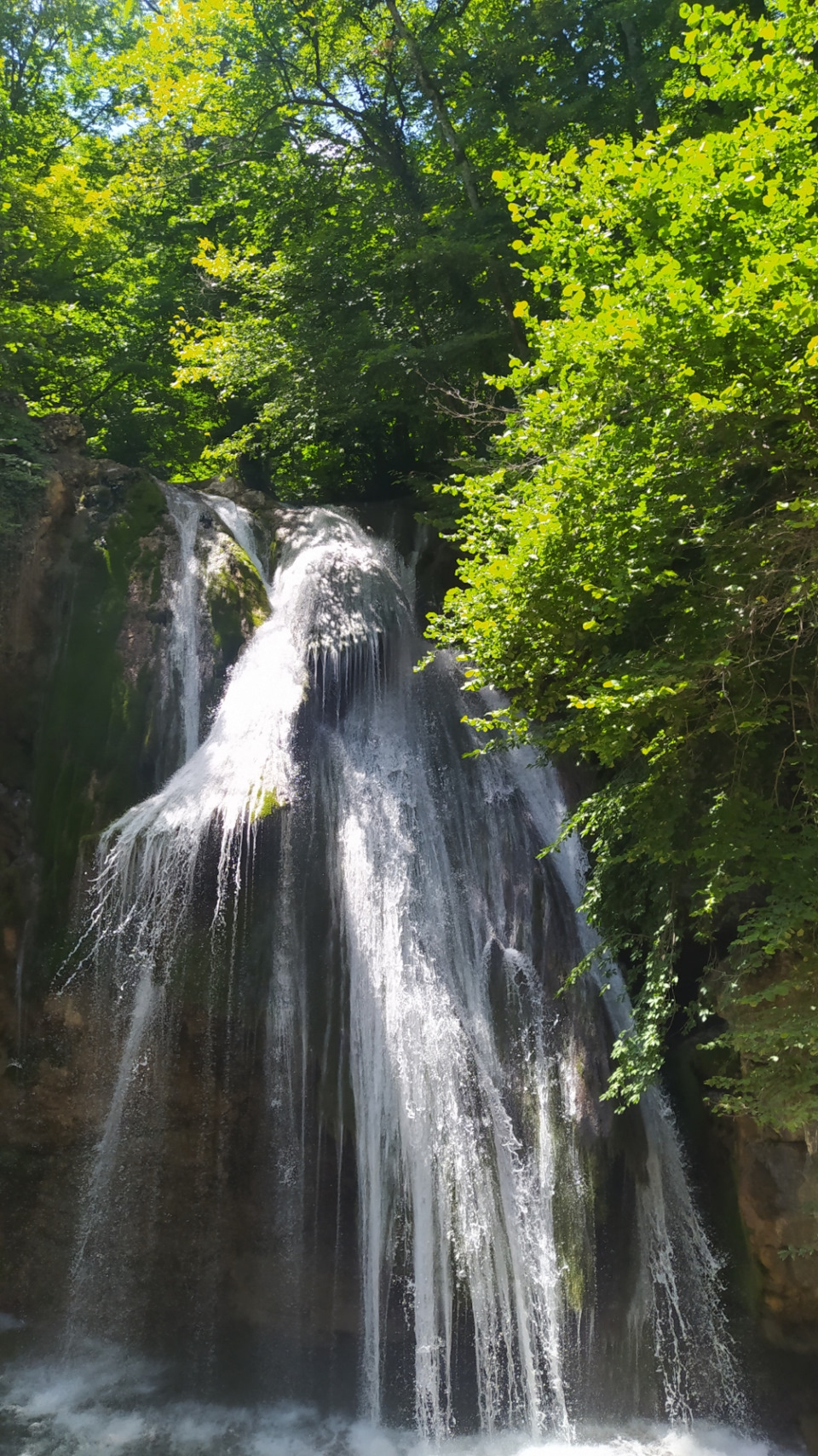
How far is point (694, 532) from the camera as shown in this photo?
5.77m

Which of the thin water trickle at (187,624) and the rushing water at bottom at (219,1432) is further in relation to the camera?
the thin water trickle at (187,624)

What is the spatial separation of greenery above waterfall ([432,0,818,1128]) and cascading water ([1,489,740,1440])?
1.09 meters

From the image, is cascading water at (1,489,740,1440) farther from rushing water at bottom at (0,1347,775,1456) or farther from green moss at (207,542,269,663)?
green moss at (207,542,269,663)

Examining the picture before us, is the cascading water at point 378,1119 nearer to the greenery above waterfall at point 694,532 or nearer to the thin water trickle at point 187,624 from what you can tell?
the thin water trickle at point 187,624

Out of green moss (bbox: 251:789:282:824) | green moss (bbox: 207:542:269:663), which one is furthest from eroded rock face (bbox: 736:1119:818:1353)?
green moss (bbox: 207:542:269:663)

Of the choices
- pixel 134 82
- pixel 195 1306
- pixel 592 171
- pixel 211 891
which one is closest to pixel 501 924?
pixel 211 891

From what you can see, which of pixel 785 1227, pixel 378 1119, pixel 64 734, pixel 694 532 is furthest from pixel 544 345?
pixel 785 1227

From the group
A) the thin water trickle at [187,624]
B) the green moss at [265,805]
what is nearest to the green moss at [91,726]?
the thin water trickle at [187,624]

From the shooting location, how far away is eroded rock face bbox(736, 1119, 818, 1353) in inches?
261

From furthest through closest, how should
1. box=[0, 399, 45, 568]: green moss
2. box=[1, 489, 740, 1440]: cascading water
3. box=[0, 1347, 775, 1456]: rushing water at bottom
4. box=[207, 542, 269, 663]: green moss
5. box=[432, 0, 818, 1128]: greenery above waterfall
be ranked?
box=[207, 542, 269, 663]: green moss
box=[0, 399, 45, 568]: green moss
box=[1, 489, 740, 1440]: cascading water
box=[0, 1347, 775, 1456]: rushing water at bottom
box=[432, 0, 818, 1128]: greenery above waterfall

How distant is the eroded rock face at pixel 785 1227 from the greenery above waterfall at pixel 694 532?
1.09 m

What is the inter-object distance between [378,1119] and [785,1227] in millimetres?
2976

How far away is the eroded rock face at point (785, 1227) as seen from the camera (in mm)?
6625

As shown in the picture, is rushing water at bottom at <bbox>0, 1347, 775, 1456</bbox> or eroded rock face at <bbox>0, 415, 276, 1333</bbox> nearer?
rushing water at bottom at <bbox>0, 1347, 775, 1456</bbox>
